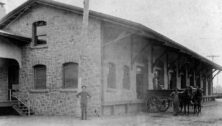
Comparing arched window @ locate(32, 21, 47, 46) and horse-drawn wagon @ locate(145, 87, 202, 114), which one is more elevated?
arched window @ locate(32, 21, 47, 46)

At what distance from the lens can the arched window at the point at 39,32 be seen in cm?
2009

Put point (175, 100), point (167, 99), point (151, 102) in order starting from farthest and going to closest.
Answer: point (151, 102) → point (167, 99) → point (175, 100)

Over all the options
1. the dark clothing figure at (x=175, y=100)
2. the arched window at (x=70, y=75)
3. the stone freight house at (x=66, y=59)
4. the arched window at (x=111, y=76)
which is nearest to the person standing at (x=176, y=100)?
the dark clothing figure at (x=175, y=100)

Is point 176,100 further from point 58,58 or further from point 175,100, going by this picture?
point 58,58

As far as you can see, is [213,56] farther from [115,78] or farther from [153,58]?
[115,78]

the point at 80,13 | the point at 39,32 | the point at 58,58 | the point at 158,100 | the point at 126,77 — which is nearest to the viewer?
the point at 80,13

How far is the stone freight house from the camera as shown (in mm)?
17812

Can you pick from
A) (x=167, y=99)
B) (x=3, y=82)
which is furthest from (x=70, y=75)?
(x=167, y=99)

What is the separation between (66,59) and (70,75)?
0.91 metres

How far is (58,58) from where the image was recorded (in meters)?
19.1

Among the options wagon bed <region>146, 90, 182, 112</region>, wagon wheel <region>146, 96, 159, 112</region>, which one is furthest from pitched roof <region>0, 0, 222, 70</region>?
wagon wheel <region>146, 96, 159, 112</region>

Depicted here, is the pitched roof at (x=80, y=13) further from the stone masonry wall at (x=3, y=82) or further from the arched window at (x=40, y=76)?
the arched window at (x=40, y=76)

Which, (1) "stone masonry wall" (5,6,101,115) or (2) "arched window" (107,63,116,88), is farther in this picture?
(2) "arched window" (107,63,116,88)

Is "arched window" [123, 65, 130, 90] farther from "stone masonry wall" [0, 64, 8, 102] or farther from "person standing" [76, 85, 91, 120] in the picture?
"stone masonry wall" [0, 64, 8, 102]
